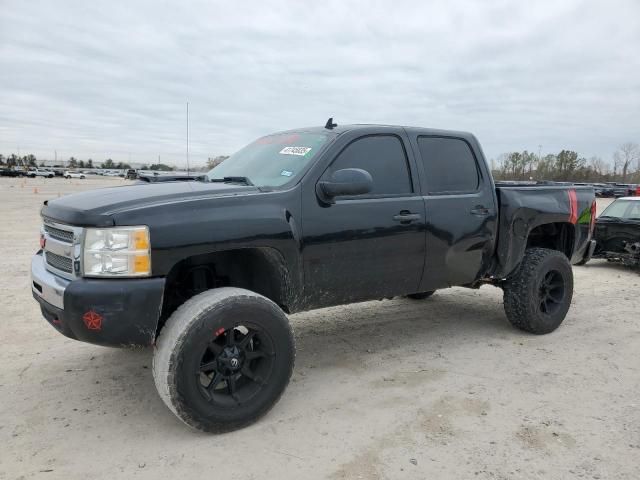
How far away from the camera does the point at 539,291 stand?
523 cm

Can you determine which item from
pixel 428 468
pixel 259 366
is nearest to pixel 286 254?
pixel 259 366

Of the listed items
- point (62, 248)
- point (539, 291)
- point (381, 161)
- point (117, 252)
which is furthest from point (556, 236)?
point (62, 248)

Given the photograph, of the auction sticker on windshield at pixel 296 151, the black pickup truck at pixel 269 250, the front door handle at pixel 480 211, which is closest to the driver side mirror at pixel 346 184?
the black pickup truck at pixel 269 250

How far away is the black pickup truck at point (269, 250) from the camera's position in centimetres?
302

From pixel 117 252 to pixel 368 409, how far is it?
1.95m

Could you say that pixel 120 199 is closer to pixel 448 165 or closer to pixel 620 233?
pixel 448 165

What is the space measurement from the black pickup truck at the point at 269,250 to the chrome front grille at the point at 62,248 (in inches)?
0.6

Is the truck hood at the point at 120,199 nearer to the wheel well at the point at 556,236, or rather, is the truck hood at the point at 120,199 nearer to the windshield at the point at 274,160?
the windshield at the point at 274,160

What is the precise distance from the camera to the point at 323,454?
300 cm

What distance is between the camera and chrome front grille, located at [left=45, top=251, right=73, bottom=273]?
316 cm

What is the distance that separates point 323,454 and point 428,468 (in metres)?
0.60

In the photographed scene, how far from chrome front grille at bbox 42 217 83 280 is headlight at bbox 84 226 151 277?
86 millimetres

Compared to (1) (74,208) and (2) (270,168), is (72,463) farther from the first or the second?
(2) (270,168)

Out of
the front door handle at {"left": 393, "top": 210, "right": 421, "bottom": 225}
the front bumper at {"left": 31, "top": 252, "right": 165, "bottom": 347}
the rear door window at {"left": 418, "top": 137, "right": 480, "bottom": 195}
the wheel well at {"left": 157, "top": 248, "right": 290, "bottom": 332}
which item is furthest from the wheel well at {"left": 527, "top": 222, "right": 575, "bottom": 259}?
the front bumper at {"left": 31, "top": 252, "right": 165, "bottom": 347}
